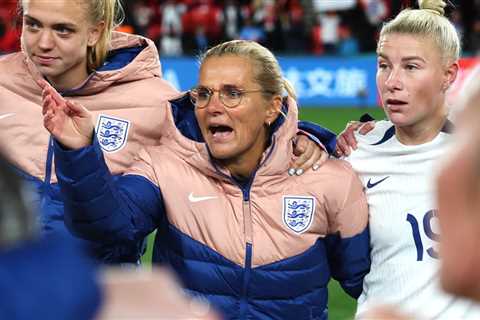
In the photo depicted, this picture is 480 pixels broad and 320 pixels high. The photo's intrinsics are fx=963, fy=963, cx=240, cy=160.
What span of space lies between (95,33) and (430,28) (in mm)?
1094

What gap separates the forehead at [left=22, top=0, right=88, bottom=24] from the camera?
303 cm

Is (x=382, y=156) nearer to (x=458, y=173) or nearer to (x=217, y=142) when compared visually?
(x=217, y=142)

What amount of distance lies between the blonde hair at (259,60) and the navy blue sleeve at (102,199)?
47 centimetres

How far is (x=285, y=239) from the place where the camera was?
9.70ft

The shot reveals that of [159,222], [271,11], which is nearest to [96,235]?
[159,222]

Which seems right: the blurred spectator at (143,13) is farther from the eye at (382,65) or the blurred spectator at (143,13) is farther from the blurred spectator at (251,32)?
the eye at (382,65)

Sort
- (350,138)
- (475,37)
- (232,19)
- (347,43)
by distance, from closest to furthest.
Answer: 1. (350,138)
2. (475,37)
3. (347,43)
4. (232,19)

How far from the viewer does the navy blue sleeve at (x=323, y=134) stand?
3.17 m

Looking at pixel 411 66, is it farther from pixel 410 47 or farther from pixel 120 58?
pixel 120 58

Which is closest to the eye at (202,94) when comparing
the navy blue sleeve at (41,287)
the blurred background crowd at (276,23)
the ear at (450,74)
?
the ear at (450,74)

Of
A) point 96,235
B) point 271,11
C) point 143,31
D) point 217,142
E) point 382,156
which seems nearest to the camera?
point 96,235

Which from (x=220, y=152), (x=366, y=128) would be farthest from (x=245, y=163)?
(x=366, y=128)

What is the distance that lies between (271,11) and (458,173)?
21.4 metres

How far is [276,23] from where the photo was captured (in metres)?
21.1
